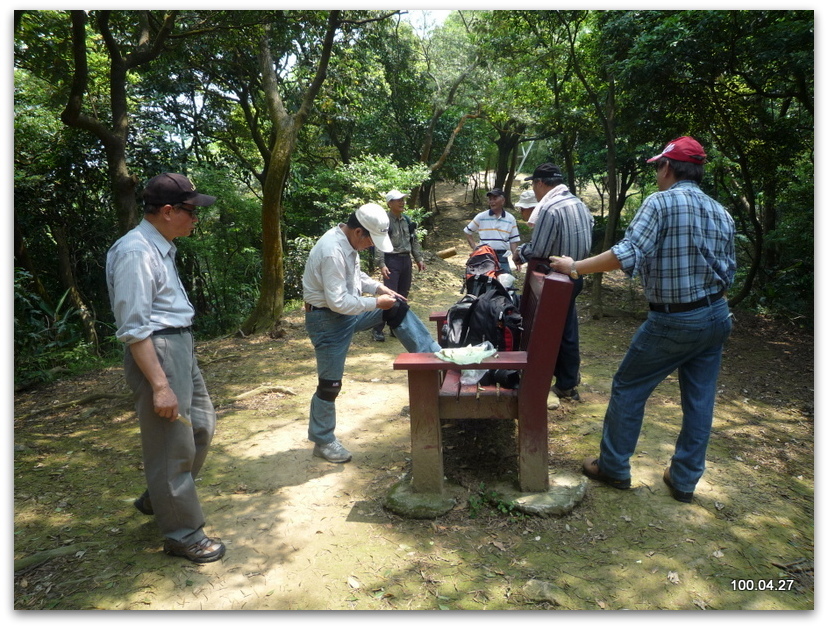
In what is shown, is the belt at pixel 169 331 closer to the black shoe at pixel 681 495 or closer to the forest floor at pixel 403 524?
the forest floor at pixel 403 524

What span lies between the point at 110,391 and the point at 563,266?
5235 mm

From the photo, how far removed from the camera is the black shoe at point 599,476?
343 cm

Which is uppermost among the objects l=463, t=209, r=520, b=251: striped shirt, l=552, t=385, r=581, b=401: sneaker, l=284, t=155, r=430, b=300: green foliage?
l=284, t=155, r=430, b=300: green foliage

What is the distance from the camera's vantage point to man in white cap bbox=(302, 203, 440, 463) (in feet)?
11.9

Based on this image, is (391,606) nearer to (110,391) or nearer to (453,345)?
(453,345)

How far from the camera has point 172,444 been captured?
108 inches

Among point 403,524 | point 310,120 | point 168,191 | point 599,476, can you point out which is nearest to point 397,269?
point 599,476

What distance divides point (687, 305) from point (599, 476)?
1.20 m

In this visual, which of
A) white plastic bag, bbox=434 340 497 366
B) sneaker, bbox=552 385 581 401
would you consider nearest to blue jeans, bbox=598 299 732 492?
white plastic bag, bbox=434 340 497 366

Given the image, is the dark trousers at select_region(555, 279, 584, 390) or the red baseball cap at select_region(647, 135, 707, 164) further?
the dark trousers at select_region(555, 279, 584, 390)

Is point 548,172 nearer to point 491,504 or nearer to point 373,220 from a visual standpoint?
point 373,220

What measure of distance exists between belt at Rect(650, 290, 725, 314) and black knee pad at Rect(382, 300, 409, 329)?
1.61 metres

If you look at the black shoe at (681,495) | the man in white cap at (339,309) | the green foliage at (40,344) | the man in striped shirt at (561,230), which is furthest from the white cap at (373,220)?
the green foliage at (40,344)

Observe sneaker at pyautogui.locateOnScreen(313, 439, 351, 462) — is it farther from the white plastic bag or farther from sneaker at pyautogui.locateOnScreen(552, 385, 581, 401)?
sneaker at pyautogui.locateOnScreen(552, 385, 581, 401)
